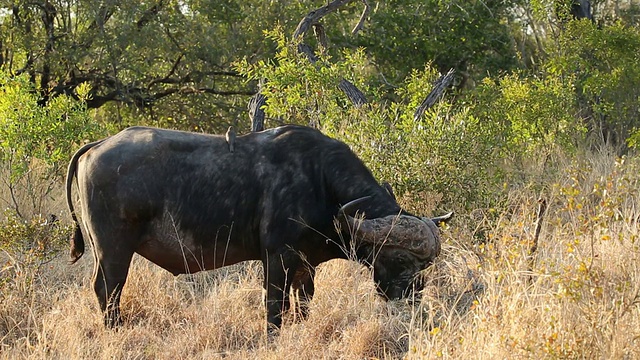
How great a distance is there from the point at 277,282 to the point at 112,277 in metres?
1.22

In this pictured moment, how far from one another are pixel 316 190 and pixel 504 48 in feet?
36.6

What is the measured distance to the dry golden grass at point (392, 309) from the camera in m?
4.93

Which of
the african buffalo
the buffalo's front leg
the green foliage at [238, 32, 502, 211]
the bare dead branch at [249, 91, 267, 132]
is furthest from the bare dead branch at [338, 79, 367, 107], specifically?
the buffalo's front leg

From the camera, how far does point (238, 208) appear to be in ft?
21.7

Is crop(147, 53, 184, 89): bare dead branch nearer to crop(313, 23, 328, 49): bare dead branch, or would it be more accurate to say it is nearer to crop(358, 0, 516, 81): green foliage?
crop(358, 0, 516, 81): green foliage

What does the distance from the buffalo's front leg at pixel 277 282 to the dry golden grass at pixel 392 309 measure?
0.15 m

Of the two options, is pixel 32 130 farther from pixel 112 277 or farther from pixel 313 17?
pixel 313 17

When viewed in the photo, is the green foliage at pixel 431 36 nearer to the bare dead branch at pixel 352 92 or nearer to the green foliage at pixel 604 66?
the green foliage at pixel 604 66

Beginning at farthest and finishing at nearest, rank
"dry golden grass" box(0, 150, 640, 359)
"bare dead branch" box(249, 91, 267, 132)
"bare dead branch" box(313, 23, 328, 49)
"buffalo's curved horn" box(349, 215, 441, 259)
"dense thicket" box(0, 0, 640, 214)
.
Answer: "bare dead branch" box(313, 23, 328, 49)
"bare dead branch" box(249, 91, 267, 132)
"dense thicket" box(0, 0, 640, 214)
"buffalo's curved horn" box(349, 215, 441, 259)
"dry golden grass" box(0, 150, 640, 359)

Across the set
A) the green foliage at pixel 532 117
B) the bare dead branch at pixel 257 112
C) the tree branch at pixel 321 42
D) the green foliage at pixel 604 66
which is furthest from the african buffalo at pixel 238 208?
the green foliage at pixel 604 66

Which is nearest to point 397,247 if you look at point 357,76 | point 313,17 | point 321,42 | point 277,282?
point 277,282

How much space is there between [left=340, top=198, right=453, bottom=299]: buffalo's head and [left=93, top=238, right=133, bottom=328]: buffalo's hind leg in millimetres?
1640

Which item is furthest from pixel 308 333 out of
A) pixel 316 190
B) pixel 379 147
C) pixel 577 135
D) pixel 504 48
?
pixel 504 48

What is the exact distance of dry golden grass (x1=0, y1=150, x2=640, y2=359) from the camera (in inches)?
194
